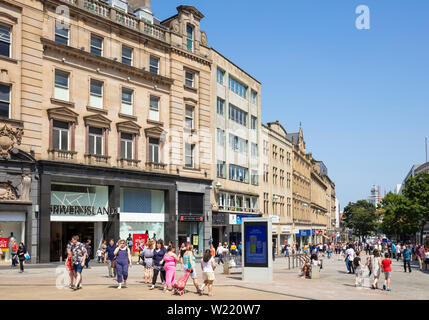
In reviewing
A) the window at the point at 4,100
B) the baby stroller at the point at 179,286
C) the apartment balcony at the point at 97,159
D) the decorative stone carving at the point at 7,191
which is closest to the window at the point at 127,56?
the apartment balcony at the point at 97,159

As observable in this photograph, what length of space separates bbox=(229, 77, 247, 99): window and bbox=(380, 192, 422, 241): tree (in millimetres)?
29547

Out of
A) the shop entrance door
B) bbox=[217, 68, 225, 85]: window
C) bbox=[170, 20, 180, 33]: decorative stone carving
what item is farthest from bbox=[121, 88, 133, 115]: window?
bbox=[217, 68, 225, 85]: window

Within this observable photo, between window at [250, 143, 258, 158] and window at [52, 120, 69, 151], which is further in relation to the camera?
window at [250, 143, 258, 158]

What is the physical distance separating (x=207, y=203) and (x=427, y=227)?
7404cm

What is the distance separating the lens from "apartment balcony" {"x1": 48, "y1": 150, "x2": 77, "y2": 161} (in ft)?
107

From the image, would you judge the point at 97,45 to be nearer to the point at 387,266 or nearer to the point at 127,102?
the point at 127,102

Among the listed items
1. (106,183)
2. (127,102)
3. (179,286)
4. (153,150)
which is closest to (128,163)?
(106,183)

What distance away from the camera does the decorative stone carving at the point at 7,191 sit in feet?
97.7

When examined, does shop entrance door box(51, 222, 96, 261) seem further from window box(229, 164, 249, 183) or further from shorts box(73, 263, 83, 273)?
window box(229, 164, 249, 183)

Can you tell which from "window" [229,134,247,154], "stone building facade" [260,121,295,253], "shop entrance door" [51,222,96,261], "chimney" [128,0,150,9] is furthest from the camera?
"stone building facade" [260,121,295,253]

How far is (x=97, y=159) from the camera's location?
35.7 metres

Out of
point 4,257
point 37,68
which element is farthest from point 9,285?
point 37,68

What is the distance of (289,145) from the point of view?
76.9 metres

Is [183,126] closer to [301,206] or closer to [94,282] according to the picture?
[94,282]
